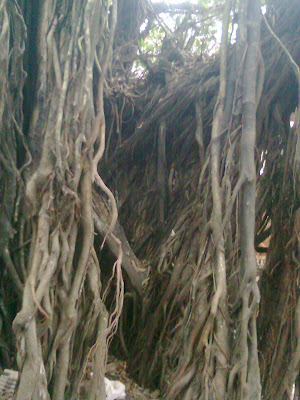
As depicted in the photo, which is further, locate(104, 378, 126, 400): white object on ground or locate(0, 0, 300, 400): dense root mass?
locate(104, 378, 126, 400): white object on ground

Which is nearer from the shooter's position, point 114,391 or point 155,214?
point 114,391

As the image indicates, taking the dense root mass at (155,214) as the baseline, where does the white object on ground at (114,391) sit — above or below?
below

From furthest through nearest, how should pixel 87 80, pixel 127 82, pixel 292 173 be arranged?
1. pixel 127 82
2. pixel 292 173
3. pixel 87 80

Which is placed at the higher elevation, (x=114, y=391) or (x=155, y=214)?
(x=155, y=214)

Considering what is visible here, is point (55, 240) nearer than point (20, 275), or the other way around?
point (55, 240)

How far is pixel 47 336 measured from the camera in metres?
1.83

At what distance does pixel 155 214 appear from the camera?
306cm

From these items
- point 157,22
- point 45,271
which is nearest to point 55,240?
point 45,271

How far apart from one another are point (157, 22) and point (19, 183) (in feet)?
7.70

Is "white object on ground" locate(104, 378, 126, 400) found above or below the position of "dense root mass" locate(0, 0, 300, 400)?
below

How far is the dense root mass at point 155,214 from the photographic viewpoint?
1947 millimetres

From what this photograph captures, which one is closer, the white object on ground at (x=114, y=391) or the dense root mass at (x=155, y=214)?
the dense root mass at (x=155, y=214)

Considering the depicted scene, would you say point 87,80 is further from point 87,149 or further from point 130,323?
point 130,323

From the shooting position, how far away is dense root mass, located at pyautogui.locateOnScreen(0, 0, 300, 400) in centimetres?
195
